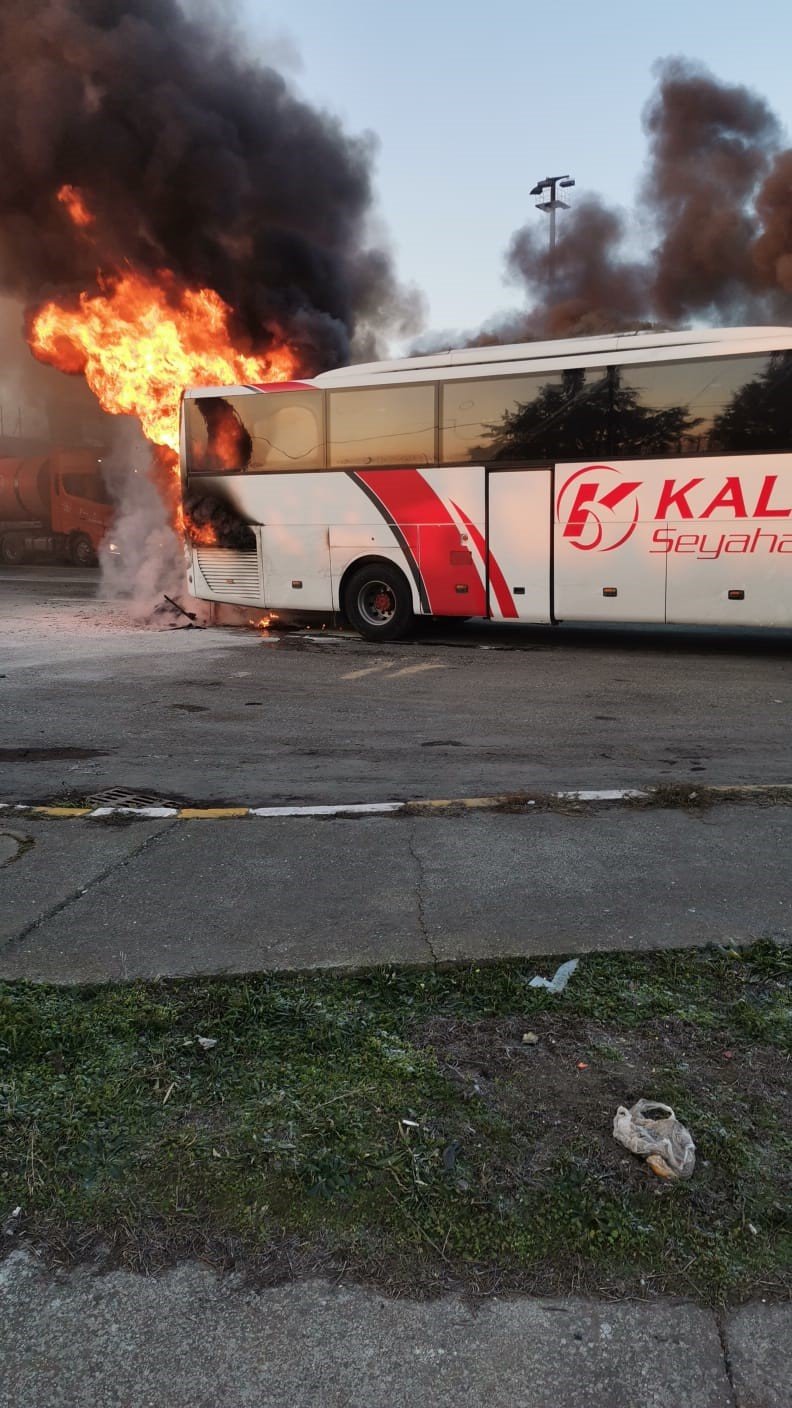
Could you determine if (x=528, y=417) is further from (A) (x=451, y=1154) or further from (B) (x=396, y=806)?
(A) (x=451, y=1154)

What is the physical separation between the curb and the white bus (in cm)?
512

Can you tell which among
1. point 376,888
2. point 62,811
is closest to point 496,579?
point 62,811

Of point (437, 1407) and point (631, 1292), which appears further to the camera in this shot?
point (631, 1292)

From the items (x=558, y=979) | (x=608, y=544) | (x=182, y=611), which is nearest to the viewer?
(x=558, y=979)

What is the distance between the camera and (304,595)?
39.5 ft

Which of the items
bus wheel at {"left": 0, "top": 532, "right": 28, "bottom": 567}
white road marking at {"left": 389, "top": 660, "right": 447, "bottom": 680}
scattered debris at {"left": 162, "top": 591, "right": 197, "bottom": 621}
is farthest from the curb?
bus wheel at {"left": 0, "top": 532, "right": 28, "bottom": 567}

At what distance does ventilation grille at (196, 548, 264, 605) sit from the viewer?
12.2 metres

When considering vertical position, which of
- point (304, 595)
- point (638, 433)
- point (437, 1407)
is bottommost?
point (437, 1407)

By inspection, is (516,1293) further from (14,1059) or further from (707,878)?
(707,878)

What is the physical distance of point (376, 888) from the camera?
3852 mm

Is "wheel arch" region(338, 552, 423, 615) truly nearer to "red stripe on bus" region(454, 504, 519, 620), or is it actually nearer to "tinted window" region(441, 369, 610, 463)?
"red stripe on bus" region(454, 504, 519, 620)

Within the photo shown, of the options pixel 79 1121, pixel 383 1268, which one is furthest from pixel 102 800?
pixel 383 1268

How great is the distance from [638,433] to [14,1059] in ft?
29.4

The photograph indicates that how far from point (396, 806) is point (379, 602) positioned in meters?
7.09
